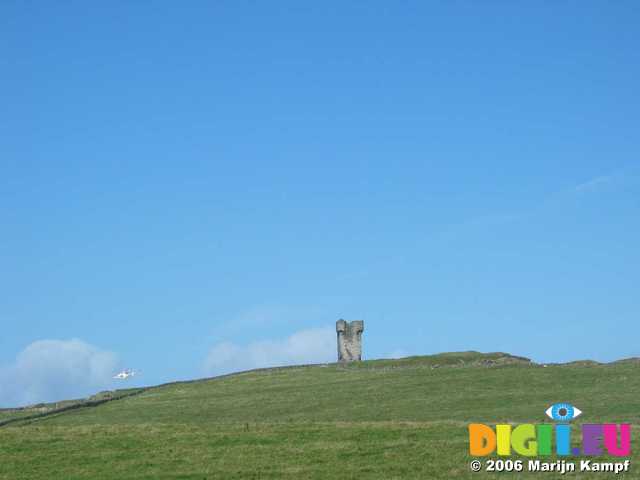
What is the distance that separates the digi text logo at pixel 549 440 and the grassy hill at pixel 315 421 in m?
0.99

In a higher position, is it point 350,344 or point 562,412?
point 350,344

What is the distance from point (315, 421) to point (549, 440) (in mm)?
14880

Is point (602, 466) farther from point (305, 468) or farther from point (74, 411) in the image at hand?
point (74, 411)

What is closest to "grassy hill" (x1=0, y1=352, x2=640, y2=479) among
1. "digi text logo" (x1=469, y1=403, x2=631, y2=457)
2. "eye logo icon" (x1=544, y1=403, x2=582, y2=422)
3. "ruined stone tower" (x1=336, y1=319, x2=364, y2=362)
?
"digi text logo" (x1=469, y1=403, x2=631, y2=457)

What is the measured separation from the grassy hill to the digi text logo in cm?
99

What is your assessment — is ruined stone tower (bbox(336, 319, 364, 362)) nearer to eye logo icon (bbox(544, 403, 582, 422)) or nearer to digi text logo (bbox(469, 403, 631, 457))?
eye logo icon (bbox(544, 403, 582, 422))

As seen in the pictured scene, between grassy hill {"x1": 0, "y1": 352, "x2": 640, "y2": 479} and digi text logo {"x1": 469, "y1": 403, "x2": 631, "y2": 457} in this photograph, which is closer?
digi text logo {"x1": 469, "y1": 403, "x2": 631, "y2": 457}

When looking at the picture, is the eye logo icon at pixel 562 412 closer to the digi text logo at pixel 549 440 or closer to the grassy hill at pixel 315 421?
the digi text logo at pixel 549 440

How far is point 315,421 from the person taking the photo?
48250 millimetres

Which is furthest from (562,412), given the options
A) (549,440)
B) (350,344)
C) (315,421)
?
(350,344)

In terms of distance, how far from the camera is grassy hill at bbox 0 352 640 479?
3644 cm

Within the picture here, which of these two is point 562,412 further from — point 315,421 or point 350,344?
point 350,344

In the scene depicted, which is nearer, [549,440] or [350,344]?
[549,440]

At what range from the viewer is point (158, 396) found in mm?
70188
